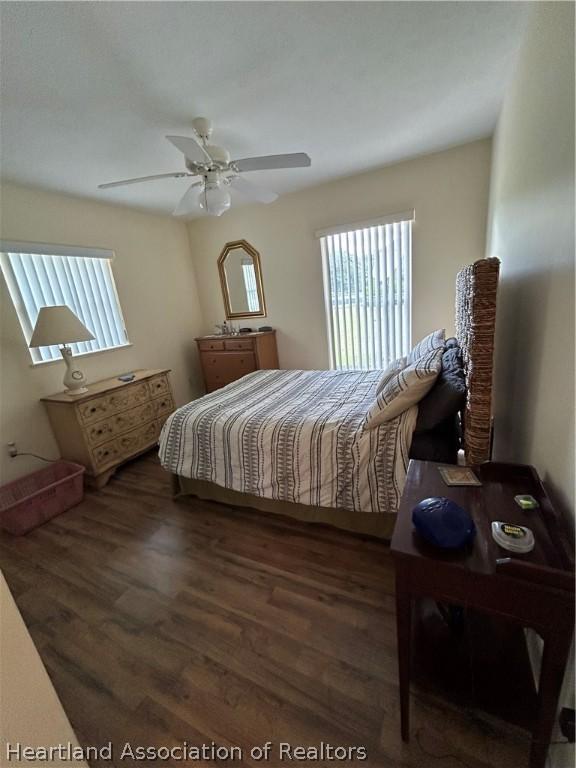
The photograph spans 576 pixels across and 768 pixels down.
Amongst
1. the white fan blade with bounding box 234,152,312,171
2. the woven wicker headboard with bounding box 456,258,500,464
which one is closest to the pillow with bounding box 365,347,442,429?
the woven wicker headboard with bounding box 456,258,500,464

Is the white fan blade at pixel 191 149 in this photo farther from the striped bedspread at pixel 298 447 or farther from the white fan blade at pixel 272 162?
the striped bedspread at pixel 298 447

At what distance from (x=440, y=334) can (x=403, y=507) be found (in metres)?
1.65

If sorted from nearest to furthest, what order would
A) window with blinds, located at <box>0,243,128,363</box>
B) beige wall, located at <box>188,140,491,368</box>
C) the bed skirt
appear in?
the bed skirt → window with blinds, located at <box>0,243,128,363</box> → beige wall, located at <box>188,140,491,368</box>

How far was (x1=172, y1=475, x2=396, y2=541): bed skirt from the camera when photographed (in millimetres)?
1679

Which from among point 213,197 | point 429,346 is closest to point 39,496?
point 213,197

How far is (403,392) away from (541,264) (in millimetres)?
727

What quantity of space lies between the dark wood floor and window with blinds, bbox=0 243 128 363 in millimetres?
1785

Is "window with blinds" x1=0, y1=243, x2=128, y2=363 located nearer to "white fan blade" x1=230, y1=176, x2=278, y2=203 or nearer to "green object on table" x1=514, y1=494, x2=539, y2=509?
"white fan blade" x1=230, y1=176, x2=278, y2=203

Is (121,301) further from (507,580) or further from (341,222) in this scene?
(507,580)

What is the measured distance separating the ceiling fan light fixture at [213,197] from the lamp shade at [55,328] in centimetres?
144

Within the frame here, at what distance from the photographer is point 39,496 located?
2.18 metres

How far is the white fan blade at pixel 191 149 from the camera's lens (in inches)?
62.4

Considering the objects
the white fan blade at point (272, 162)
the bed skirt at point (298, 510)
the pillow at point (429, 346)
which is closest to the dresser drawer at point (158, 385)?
the bed skirt at point (298, 510)

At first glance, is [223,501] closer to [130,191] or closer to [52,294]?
[52,294]
